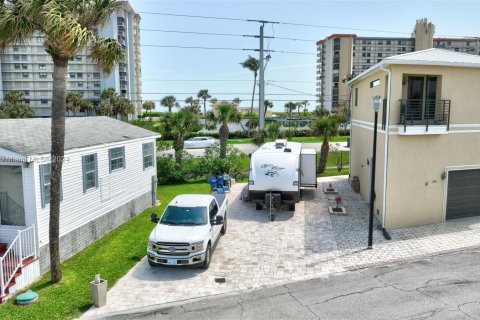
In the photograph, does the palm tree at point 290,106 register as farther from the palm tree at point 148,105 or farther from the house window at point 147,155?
the house window at point 147,155

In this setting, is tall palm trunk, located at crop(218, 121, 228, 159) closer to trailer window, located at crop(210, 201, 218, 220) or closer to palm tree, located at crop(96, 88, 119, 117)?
trailer window, located at crop(210, 201, 218, 220)

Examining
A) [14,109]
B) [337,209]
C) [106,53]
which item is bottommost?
[337,209]

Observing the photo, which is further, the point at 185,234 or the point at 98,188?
the point at 98,188

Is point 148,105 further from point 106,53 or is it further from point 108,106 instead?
point 106,53

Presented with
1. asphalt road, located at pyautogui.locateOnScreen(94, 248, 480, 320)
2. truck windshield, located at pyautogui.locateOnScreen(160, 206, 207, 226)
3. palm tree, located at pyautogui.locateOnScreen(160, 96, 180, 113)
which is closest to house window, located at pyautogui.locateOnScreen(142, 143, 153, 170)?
truck windshield, located at pyautogui.locateOnScreen(160, 206, 207, 226)

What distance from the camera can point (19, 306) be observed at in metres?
10.1

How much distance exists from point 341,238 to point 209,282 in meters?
6.29

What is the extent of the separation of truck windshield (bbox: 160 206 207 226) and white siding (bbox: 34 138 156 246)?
10.6 ft

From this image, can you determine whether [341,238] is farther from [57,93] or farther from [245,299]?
[57,93]

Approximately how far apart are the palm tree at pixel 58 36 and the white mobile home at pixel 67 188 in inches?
41.1

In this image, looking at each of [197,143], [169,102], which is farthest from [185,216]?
[169,102]

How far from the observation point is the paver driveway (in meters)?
11.4

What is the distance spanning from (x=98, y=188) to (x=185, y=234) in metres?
5.15

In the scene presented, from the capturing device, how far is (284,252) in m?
14.2
